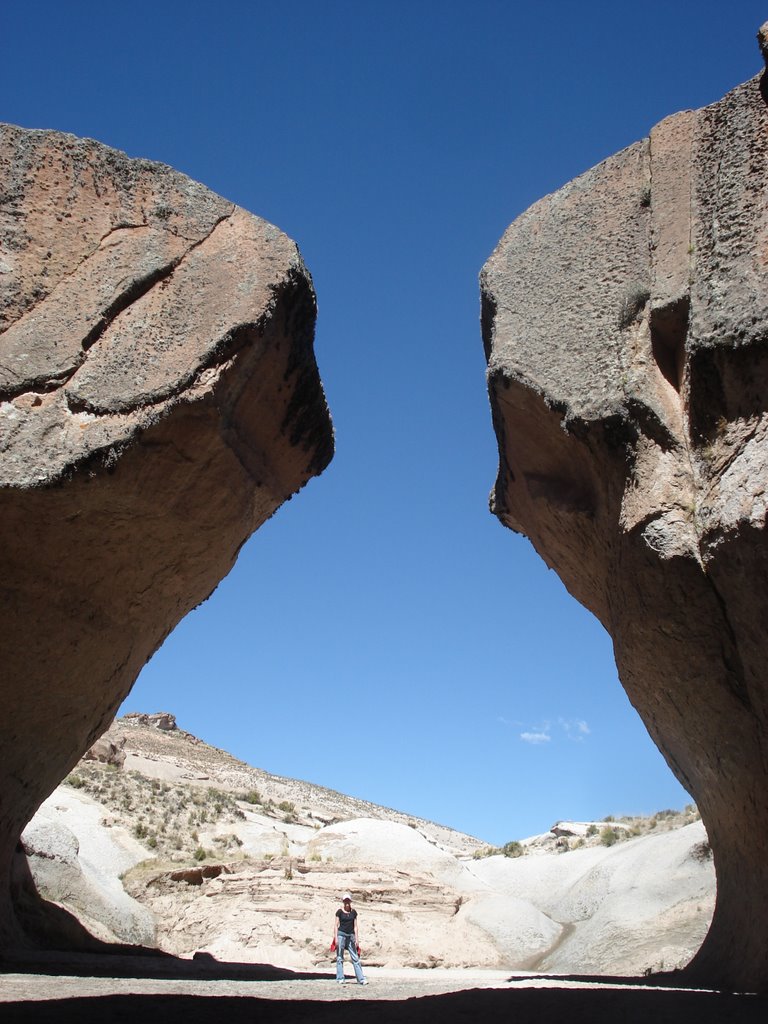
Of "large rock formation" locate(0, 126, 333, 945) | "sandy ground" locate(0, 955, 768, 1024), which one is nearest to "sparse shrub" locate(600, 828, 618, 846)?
"sandy ground" locate(0, 955, 768, 1024)

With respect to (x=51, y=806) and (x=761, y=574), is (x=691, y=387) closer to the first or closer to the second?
(x=761, y=574)

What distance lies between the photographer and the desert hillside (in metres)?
12.0

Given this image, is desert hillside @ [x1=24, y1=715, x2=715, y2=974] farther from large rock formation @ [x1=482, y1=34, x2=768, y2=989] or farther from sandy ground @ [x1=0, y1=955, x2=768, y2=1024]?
large rock formation @ [x1=482, y1=34, x2=768, y2=989]

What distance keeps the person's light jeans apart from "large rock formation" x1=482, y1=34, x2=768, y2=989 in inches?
166

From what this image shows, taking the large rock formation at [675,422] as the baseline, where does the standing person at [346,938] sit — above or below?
below

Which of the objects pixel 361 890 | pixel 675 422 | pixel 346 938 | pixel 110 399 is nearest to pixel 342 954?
pixel 346 938

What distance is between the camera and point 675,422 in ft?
19.2

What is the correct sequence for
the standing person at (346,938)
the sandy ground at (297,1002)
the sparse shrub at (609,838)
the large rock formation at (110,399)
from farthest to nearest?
the sparse shrub at (609,838) → the standing person at (346,938) → the large rock formation at (110,399) → the sandy ground at (297,1002)

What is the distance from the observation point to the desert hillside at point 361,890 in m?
12.0

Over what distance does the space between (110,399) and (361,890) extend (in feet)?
36.7

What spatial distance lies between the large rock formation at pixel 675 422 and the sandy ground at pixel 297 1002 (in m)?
1.40

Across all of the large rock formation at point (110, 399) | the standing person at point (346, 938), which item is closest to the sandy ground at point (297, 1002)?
the large rock formation at point (110, 399)

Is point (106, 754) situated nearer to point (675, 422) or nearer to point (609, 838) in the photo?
point (609, 838)

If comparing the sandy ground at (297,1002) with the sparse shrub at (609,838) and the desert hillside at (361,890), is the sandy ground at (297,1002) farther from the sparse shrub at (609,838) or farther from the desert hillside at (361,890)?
the sparse shrub at (609,838)
